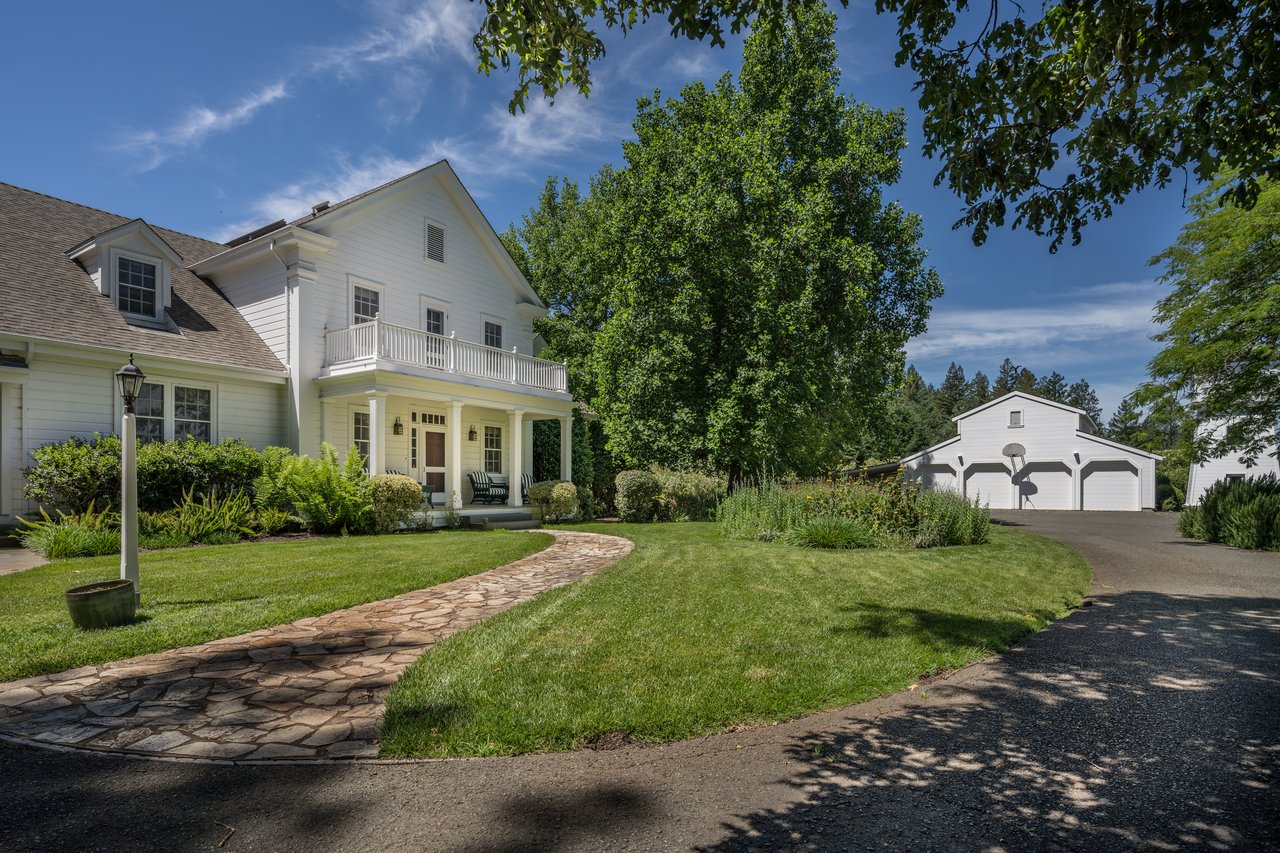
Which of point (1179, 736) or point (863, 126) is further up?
point (863, 126)

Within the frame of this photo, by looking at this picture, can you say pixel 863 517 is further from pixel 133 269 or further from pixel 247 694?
pixel 133 269

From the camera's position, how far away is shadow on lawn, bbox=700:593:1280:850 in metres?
2.54

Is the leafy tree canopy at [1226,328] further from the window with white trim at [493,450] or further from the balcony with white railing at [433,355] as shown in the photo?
the window with white trim at [493,450]

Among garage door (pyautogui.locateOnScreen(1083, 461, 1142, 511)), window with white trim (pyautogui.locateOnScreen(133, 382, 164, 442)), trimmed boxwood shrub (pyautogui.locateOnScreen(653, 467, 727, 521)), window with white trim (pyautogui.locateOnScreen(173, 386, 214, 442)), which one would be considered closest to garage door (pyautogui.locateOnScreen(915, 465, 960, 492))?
garage door (pyautogui.locateOnScreen(1083, 461, 1142, 511))

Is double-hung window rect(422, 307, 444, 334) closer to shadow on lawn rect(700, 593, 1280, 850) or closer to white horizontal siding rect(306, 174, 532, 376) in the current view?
white horizontal siding rect(306, 174, 532, 376)

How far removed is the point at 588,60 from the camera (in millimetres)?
5391

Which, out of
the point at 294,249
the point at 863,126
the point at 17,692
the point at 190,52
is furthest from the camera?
the point at 863,126

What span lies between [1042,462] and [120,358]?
3521cm

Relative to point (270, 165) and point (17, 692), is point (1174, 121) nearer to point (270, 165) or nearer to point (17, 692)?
point (17, 692)

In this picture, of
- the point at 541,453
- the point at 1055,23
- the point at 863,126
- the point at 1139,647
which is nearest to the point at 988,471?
the point at 863,126

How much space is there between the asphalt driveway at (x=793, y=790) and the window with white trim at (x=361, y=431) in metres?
13.5

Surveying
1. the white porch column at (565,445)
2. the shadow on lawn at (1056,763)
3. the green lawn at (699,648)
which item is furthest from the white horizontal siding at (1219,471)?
the shadow on lawn at (1056,763)

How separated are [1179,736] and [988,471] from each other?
32.1 meters

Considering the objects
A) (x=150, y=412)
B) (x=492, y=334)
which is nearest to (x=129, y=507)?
(x=150, y=412)
